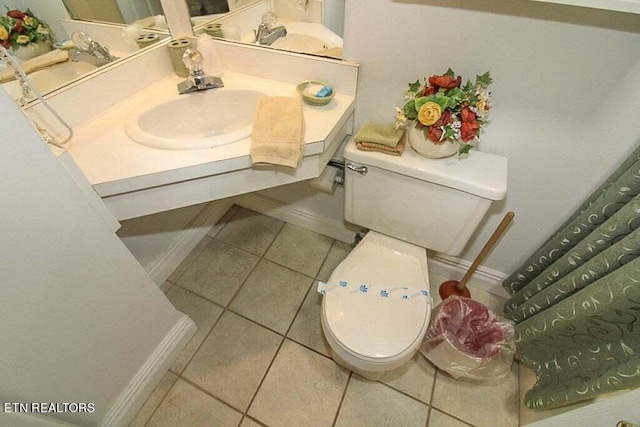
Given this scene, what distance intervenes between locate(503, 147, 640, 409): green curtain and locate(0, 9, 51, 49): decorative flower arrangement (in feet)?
5.35

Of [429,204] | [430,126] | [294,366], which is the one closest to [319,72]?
[430,126]

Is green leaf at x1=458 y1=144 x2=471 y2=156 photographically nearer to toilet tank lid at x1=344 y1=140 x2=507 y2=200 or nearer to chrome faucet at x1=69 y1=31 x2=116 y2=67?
toilet tank lid at x1=344 y1=140 x2=507 y2=200

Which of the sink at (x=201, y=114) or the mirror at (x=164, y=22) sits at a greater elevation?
the mirror at (x=164, y=22)

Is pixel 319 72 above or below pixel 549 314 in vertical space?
above

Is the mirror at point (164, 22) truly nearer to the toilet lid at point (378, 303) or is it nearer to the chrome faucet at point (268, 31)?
the chrome faucet at point (268, 31)

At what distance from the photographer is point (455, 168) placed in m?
0.88

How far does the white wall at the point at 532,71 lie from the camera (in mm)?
699

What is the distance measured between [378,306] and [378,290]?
0.06 metres

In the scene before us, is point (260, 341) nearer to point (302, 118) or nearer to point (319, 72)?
point (302, 118)

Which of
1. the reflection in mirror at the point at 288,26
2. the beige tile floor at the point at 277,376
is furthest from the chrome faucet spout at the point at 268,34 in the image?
the beige tile floor at the point at 277,376

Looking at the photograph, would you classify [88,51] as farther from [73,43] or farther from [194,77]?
[194,77]

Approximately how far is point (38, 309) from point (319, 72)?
1.04 meters

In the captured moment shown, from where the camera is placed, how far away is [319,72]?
1.02 m

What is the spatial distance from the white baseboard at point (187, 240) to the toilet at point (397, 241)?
924 mm
